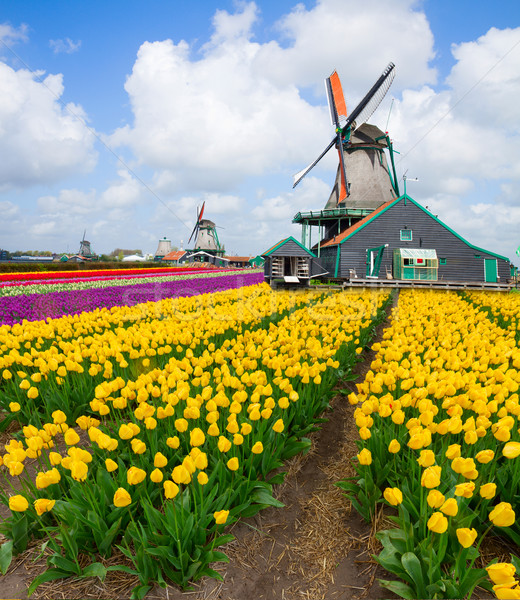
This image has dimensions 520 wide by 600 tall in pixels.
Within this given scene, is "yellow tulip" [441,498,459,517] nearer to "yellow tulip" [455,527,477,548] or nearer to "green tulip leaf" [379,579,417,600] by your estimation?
"yellow tulip" [455,527,477,548]

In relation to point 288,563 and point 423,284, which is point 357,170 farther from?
point 288,563

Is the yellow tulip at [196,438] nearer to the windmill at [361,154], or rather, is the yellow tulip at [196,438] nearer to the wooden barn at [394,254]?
the wooden barn at [394,254]

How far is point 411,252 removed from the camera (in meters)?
24.7

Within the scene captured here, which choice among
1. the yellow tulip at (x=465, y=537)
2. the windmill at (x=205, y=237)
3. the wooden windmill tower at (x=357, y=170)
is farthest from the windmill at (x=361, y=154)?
the windmill at (x=205, y=237)

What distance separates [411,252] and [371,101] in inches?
678

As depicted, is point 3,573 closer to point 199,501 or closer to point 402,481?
point 199,501

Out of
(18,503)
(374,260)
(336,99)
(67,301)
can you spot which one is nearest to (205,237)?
(336,99)

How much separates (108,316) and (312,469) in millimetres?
4466

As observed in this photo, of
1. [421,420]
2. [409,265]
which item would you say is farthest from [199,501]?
[409,265]

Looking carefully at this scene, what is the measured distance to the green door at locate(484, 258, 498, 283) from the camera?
2458 cm

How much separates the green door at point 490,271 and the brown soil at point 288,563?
83.8 ft

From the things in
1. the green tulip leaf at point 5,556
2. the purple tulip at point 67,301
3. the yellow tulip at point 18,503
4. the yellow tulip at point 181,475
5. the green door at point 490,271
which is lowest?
the green tulip leaf at point 5,556

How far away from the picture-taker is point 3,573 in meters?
2.25

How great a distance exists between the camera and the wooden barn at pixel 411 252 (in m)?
24.7
